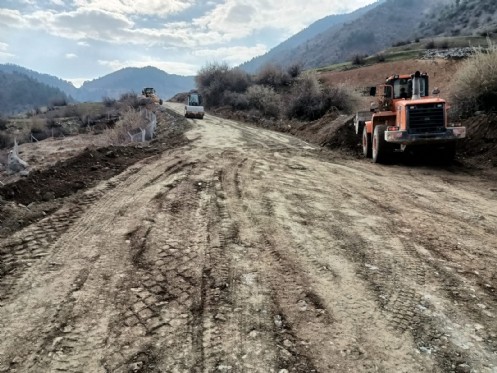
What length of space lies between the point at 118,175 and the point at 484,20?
9452cm

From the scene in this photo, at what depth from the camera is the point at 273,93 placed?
1641 inches

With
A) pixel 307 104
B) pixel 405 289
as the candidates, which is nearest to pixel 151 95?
pixel 307 104

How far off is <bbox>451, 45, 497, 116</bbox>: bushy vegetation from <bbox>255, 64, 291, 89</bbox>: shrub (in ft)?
109

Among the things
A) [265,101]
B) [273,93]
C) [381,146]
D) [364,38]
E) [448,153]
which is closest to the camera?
[448,153]

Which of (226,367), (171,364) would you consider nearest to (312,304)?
(226,367)

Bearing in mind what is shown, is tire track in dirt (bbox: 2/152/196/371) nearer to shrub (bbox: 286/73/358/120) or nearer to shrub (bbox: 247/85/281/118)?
shrub (bbox: 286/73/358/120)

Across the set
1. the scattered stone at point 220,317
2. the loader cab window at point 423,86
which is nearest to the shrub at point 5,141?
the loader cab window at point 423,86

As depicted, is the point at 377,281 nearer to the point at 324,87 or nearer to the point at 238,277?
the point at 238,277

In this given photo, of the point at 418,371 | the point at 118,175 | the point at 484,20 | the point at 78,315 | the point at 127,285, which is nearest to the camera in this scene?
the point at 418,371

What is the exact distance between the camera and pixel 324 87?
3409 cm

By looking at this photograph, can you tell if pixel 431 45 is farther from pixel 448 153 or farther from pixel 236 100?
pixel 448 153

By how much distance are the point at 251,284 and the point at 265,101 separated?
35.7 meters

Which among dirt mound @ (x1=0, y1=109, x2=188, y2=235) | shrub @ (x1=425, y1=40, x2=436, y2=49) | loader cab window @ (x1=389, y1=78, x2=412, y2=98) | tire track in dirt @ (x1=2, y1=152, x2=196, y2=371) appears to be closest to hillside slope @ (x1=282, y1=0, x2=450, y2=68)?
shrub @ (x1=425, y1=40, x2=436, y2=49)

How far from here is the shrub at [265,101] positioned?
37.4m
